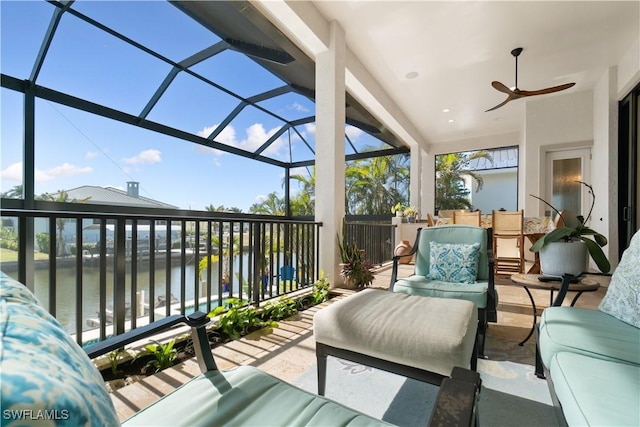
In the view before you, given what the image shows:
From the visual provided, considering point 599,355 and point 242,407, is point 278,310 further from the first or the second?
point 599,355

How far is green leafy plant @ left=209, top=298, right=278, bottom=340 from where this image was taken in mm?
2254

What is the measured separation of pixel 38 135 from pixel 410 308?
4.86m

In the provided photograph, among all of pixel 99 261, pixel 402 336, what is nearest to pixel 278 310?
pixel 99 261

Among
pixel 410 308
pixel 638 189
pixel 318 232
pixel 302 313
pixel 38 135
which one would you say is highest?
pixel 38 135

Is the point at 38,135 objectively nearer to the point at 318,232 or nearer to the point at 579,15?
the point at 318,232

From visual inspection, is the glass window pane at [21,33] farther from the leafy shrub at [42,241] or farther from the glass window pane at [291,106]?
the glass window pane at [291,106]

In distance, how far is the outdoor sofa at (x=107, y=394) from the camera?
0.93 feet

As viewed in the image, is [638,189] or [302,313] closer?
[302,313]

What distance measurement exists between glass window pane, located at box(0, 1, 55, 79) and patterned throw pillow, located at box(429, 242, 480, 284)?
485cm

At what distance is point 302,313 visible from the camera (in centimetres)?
286

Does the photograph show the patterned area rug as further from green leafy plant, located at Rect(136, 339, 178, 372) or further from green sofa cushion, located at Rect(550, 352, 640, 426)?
green leafy plant, located at Rect(136, 339, 178, 372)

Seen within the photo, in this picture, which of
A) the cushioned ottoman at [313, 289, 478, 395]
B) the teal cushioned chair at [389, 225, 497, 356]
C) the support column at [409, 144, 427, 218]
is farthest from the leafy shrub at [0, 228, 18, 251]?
the support column at [409, 144, 427, 218]

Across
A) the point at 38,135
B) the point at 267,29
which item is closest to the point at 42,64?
the point at 38,135

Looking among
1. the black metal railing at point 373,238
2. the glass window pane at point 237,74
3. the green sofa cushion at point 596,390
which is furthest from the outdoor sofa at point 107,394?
the glass window pane at point 237,74
